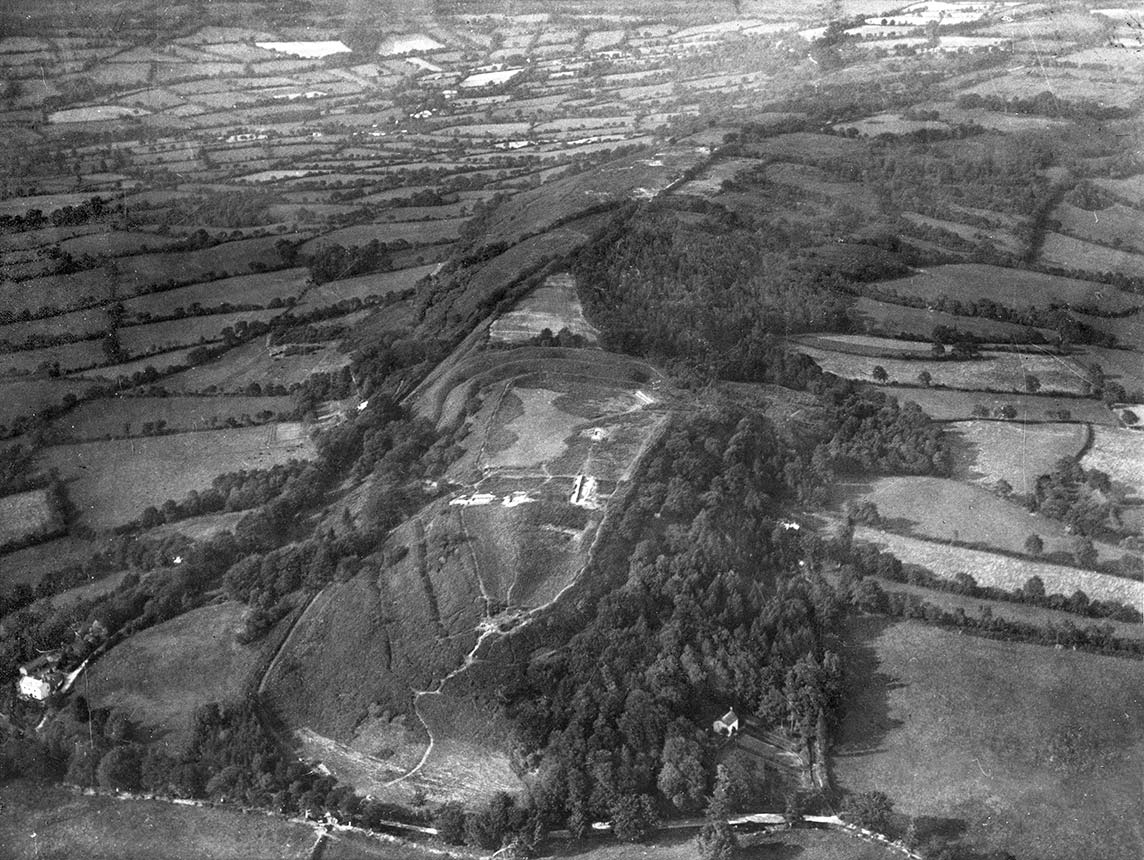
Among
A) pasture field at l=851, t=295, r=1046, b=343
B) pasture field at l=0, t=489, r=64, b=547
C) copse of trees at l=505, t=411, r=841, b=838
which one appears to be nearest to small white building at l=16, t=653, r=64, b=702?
pasture field at l=0, t=489, r=64, b=547

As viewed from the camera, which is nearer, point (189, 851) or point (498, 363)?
point (189, 851)

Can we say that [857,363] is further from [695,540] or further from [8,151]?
[8,151]

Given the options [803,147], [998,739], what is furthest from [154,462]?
[803,147]

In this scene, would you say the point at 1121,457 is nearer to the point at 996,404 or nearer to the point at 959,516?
the point at 996,404

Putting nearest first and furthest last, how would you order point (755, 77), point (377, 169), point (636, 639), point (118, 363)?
point (636, 639), point (118, 363), point (377, 169), point (755, 77)

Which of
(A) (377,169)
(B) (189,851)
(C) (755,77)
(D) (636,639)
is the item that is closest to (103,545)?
(B) (189,851)

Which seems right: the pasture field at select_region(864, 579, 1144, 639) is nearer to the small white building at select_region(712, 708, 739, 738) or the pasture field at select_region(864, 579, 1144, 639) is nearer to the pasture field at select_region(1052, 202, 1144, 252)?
the small white building at select_region(712, 708, 739, 738)

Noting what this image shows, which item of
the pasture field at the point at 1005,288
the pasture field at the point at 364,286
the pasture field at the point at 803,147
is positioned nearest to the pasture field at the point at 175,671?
the pasture field at the point at 364,286
